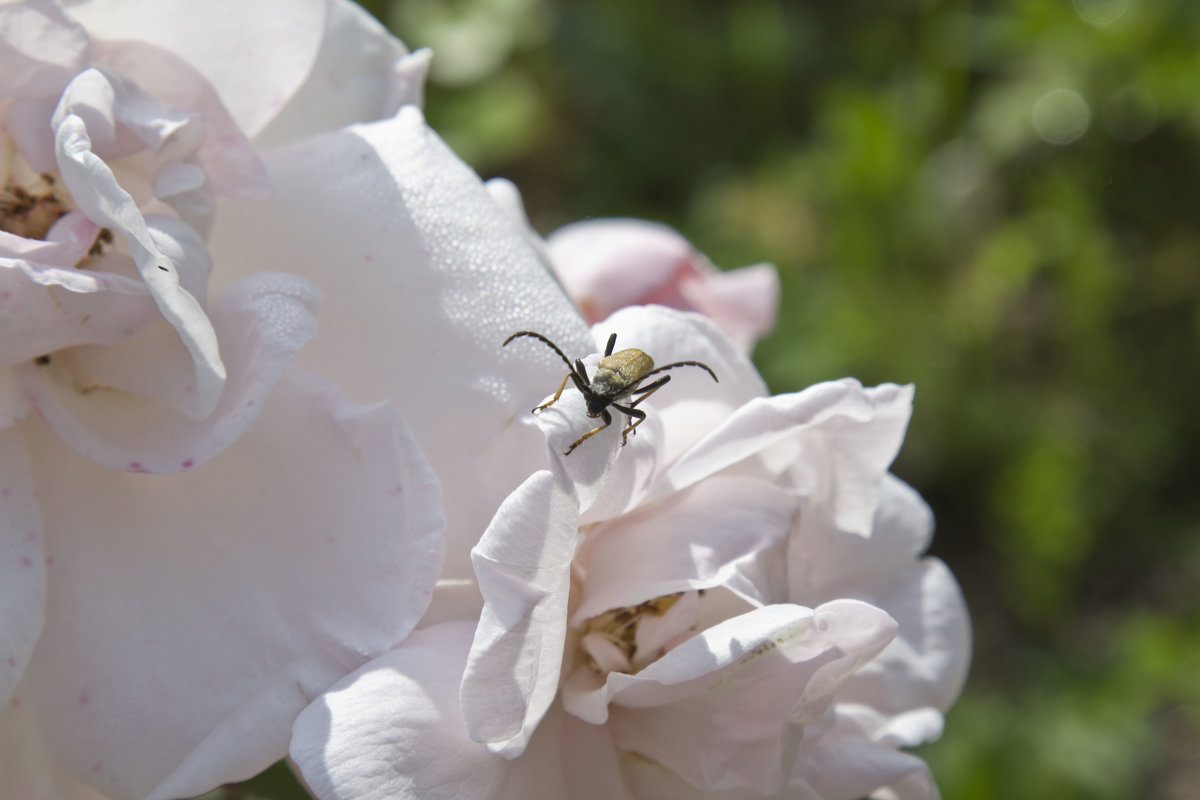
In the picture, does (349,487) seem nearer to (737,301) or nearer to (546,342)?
(546,342)

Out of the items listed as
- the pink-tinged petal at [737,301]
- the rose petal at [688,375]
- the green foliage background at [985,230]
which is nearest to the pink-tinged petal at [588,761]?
the rose petal at [688,375]

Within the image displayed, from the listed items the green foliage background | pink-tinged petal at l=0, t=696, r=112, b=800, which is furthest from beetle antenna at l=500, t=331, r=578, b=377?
the green foliage background

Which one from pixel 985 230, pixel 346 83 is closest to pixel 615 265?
pixel 346 83

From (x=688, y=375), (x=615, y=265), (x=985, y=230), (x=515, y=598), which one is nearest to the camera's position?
(x=515, y=598)

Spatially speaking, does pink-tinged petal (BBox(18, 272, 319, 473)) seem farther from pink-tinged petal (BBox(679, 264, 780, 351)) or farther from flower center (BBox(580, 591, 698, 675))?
pink-tinged petal (BBox(679, 264, 780, 351))

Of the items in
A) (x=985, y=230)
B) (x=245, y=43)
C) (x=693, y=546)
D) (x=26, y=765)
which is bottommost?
(x=985, y=230)
